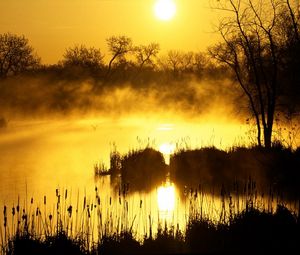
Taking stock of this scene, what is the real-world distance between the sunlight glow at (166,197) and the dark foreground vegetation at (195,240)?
314 cm

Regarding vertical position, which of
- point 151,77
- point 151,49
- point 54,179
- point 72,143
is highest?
point 151,49

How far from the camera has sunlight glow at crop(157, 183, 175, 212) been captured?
41.2ft

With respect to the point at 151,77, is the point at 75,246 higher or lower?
lower

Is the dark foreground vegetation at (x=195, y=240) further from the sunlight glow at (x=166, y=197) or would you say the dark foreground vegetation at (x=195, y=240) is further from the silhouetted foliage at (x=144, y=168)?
the silhouetted foliage at (x=144, y=168)

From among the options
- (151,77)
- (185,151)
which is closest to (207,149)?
(185,151)

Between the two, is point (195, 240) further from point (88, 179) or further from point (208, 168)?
point (88, 179)

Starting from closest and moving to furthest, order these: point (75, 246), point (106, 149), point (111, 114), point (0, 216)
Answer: point (75, 246) → point (0, 216) → point (106, 149) → point (111, 114)

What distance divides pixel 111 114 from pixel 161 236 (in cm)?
4202

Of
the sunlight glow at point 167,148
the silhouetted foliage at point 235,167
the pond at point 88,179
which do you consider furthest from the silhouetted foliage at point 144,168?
the sunlight glow at point 167,148

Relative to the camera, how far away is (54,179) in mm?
17281

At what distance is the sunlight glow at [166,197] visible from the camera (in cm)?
1257

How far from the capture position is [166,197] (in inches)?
560

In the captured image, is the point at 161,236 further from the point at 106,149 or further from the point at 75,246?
the point at 106,149

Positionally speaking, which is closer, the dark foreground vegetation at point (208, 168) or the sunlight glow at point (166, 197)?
the sunlight glow at point (166, 197)
